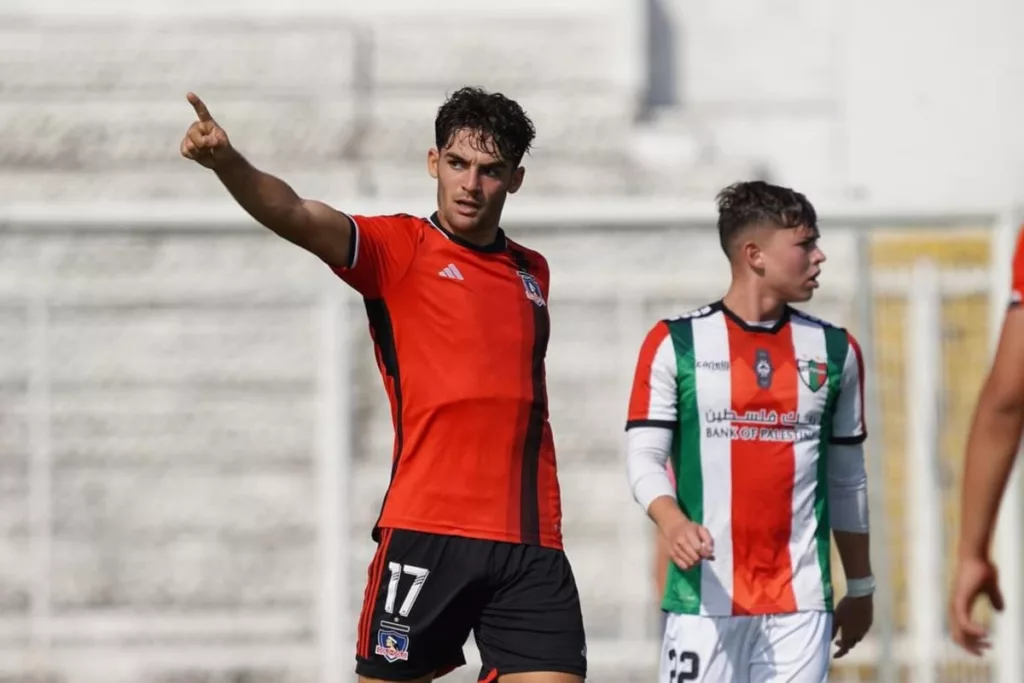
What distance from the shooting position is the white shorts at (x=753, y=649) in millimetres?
5285

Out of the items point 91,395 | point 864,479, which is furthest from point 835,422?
point 91,395

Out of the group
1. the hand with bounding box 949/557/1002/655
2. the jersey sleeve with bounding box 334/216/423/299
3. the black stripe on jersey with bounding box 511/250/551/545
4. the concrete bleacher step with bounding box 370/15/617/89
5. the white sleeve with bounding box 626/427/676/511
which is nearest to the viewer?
the hand with bounding box 949/557/1002/655

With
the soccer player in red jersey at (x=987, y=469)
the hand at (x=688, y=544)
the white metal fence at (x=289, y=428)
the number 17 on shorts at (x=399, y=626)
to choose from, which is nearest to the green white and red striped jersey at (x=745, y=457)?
the hand at (x=688, y=544)

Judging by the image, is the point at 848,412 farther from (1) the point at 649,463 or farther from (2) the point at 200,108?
(2) the point at 200,108

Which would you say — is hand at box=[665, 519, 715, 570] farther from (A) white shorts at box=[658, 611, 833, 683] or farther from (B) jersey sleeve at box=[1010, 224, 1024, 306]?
(B) jersey sleeve at box=[1010, 224, 1024, 306]

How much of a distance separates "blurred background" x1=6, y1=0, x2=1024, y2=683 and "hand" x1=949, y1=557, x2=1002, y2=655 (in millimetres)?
4136

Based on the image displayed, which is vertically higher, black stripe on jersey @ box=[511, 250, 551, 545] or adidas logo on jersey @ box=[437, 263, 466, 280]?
adidas logo on jersey @ box=[437, 263, 466, 280]

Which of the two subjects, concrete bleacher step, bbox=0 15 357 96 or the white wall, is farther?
the white wall

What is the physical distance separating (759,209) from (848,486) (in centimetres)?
86

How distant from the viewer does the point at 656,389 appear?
5.37 m

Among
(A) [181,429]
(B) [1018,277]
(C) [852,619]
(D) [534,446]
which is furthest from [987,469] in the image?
(A) [181,429]

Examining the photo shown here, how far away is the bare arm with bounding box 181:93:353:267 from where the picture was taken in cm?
428

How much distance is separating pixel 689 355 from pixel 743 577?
659 millimetres

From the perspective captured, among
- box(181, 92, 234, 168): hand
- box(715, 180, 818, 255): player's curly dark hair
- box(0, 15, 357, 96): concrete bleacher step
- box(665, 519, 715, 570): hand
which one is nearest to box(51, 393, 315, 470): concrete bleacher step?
box(0, 15, 357, 96): concrete bleacher step
